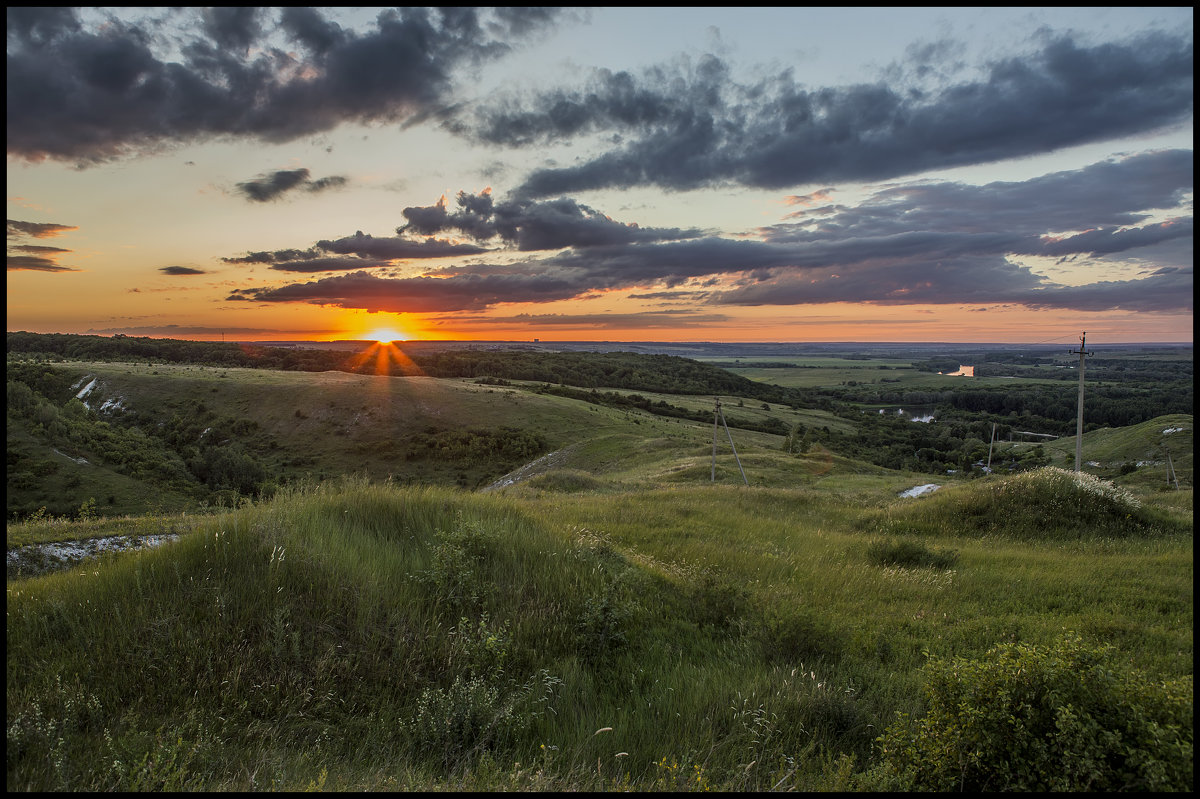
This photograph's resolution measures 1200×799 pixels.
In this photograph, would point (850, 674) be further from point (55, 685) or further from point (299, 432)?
point (299, 432)

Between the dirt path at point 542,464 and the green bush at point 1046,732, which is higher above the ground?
the green bush at point 1046,732

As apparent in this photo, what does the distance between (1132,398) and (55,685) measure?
143m

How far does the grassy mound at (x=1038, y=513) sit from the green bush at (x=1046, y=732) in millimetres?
12123

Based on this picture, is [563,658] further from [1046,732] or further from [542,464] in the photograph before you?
[542,464]

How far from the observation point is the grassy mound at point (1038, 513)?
45.7ft

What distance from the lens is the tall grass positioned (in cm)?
429

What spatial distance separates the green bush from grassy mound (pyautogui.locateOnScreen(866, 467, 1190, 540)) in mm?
12123

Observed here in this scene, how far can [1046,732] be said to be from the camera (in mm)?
3994

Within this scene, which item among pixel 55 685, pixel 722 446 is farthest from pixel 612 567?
pixel 722 446

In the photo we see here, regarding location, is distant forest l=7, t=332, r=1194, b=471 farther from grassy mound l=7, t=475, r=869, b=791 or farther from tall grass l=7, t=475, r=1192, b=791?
grassy mound l=7, t=475, r=869, b=791

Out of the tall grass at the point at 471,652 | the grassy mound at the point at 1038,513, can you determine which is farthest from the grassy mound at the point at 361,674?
the grassy mound at the point at 1038,513

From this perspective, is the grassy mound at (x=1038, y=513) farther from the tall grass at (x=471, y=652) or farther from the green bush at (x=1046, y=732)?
the green bush at (x=1046, y=732)

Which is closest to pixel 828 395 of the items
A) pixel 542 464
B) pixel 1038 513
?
pixel 542 464

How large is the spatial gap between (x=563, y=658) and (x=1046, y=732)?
14.5 feet
